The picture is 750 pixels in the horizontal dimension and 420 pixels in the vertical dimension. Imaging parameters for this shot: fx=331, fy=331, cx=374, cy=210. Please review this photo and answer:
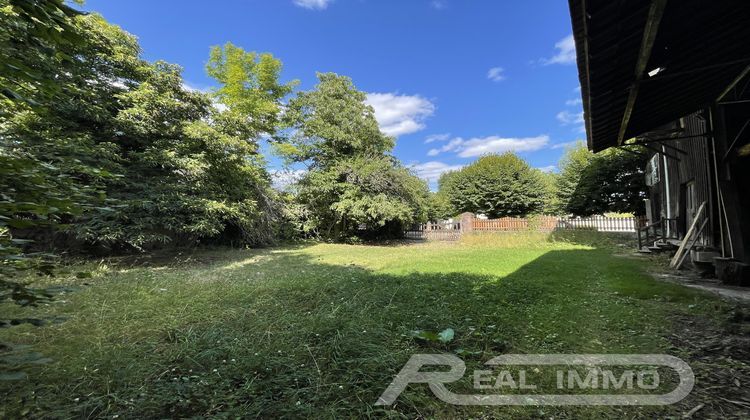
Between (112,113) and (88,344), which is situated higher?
(112,113)

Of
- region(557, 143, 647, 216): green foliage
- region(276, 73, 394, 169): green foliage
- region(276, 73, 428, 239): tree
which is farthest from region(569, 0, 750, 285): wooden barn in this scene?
region(557, 143, 647, 216): green foliage

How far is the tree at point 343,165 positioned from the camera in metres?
14.2

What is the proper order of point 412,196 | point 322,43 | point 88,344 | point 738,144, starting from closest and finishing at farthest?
point 88,344 < point 738,144 < point 322,43 < point 412,196

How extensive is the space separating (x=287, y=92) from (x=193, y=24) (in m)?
7.52

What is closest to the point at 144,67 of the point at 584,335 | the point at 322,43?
the point at 322,43

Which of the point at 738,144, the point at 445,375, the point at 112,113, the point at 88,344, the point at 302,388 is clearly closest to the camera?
the point at 302,388

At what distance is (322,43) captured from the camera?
43.8 ft

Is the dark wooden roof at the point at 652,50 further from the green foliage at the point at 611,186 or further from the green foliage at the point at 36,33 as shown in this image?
the green foliage at the point at 611,186

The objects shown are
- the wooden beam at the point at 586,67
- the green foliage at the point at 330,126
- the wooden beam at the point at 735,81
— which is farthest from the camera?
the green foliage at the point at 330,126

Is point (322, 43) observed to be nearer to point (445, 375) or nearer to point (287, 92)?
point (287, 92)

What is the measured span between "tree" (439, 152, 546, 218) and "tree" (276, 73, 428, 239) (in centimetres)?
999

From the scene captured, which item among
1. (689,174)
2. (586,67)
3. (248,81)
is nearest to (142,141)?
(248,81)

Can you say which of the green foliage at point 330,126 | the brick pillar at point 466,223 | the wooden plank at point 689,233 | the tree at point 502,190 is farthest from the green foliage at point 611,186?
the wooden plank at point 689,233

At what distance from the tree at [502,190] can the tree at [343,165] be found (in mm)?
9993
